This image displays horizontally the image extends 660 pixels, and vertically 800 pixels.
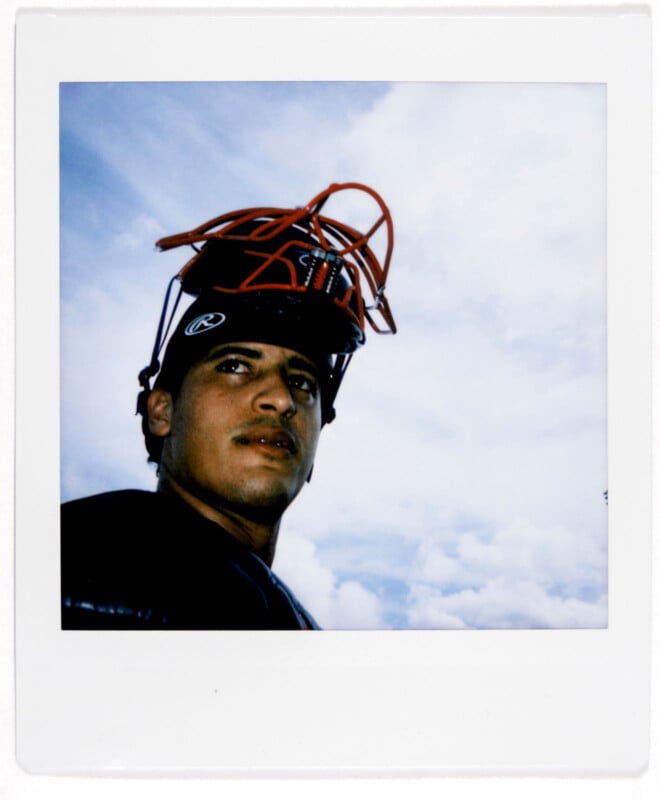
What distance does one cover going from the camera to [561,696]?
1.69 m

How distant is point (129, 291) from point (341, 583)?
68 centimetres

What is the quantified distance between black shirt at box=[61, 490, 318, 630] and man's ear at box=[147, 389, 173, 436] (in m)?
0.13

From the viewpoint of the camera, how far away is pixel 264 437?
1.68 metres

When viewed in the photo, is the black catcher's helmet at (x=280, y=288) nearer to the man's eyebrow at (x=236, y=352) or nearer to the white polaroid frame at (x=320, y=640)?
the man's eyebrow at (x=236, y=352)

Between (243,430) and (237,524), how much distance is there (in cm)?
18

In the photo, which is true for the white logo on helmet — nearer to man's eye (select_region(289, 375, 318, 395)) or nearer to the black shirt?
man's eye (select_region(289, 375, 318, 395))

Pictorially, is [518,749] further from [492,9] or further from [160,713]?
[492,9]

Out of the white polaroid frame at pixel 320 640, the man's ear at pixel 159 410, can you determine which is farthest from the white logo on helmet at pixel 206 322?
the white polaroid frame at pixel 320 640

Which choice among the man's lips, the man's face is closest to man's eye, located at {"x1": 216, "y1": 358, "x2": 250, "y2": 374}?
the man's face

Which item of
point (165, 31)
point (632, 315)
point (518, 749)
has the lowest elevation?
point (518, 749)

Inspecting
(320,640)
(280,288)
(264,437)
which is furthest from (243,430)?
(320,640)

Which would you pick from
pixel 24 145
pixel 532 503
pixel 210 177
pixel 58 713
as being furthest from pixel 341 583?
pixel 24 145

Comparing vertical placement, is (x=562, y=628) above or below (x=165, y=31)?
below

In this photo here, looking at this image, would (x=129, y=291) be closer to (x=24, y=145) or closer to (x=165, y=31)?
(x=24, y=145)
